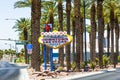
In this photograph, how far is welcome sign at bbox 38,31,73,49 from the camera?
127 ft

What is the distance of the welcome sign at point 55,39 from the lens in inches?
1523

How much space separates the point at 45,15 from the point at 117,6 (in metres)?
15.6

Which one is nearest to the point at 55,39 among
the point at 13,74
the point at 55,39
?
the point at 55,39

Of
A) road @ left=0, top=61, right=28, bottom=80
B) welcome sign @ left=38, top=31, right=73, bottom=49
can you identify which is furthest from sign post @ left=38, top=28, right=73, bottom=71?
road @ left=0, top=61, right=28, bottom=80

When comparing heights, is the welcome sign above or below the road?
above

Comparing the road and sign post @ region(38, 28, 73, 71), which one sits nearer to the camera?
the road

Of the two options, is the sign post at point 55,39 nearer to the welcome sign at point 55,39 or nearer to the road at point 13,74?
the welcome sign at point 55,39

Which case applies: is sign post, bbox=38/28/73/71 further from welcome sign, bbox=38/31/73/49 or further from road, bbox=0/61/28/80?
road, bbox=0/61/28/80

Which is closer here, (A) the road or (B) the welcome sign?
(A) the road

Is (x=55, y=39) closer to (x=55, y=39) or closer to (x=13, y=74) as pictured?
(x=55, y=39)

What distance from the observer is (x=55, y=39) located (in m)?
38.9

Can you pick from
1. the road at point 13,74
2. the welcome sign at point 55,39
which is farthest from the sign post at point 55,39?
the road at point 13,74

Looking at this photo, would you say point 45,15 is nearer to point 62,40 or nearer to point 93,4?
point 93,4

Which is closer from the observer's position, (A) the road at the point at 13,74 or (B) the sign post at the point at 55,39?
(A) the road at the point at 13,74
